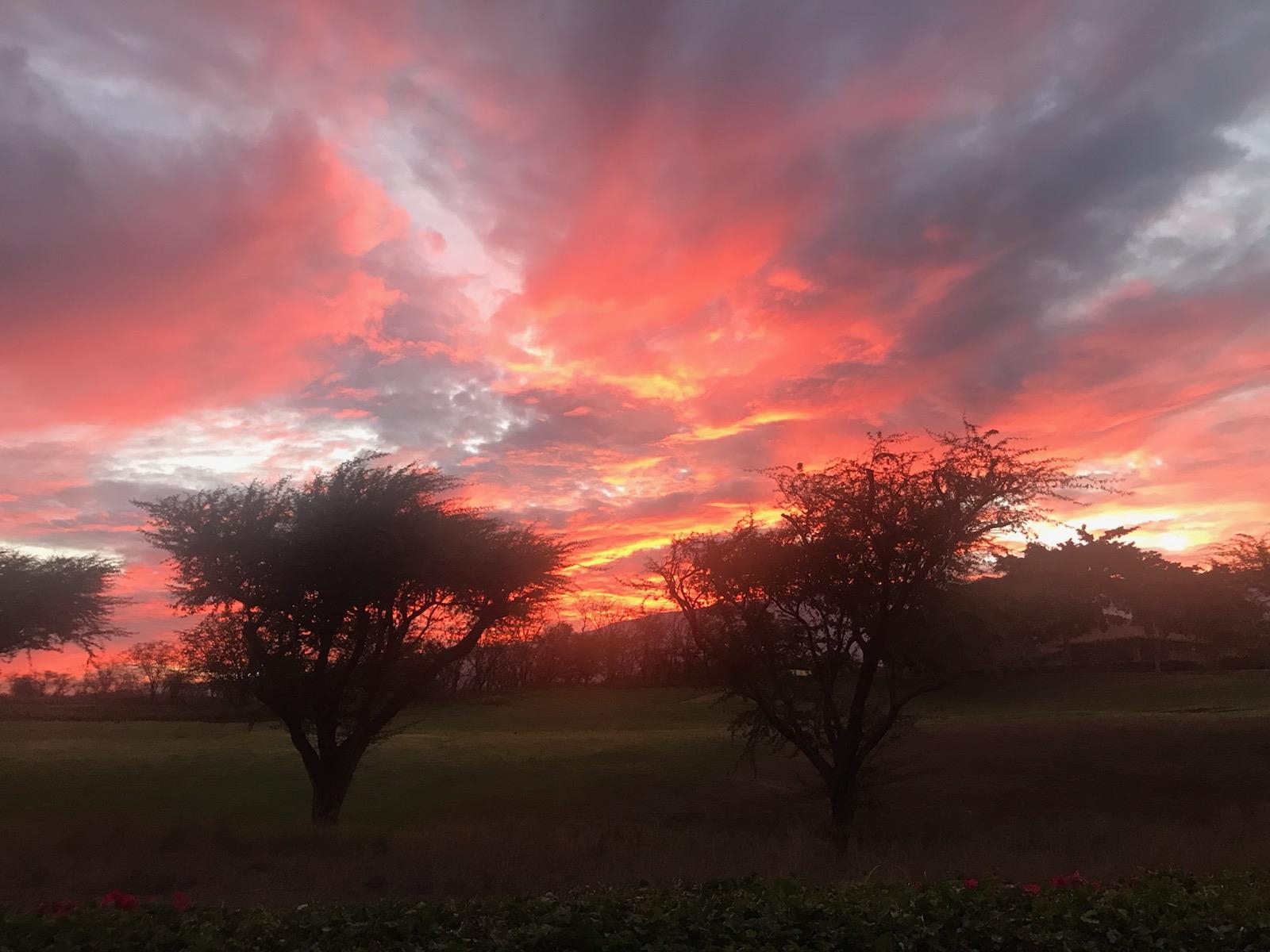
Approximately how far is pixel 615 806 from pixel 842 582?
1266 centimetres

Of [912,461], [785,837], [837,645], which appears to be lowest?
[785,837]

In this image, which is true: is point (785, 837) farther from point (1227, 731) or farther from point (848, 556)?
point (1227, 731)

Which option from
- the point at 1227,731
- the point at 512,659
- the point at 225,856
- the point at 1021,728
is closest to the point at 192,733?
the point at 512,659

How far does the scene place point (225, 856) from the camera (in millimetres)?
17250

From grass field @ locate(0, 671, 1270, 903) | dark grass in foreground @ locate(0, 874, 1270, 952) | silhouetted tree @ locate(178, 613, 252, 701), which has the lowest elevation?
grass field @ locate(0, 671, 1270, 903)

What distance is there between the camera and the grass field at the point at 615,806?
52.5ft

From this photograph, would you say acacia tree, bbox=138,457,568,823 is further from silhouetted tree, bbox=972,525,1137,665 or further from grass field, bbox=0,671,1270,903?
silhouetted tree, bbox=972,525,1137,665

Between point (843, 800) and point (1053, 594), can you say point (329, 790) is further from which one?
point (1053, 594)

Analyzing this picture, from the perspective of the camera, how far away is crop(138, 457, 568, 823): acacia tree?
25031 millimetres

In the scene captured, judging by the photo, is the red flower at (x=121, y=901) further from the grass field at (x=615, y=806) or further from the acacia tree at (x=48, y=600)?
the acacia tree at (x=48, y=600)

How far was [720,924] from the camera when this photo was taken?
340 inches

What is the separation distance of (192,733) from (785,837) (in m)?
48.6

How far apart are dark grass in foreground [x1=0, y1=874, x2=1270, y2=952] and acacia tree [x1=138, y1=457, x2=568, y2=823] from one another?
51.2 feet

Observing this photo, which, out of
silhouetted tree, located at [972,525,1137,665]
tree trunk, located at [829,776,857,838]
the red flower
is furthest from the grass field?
silhouetted tree, located at [972,525,1137,665]
